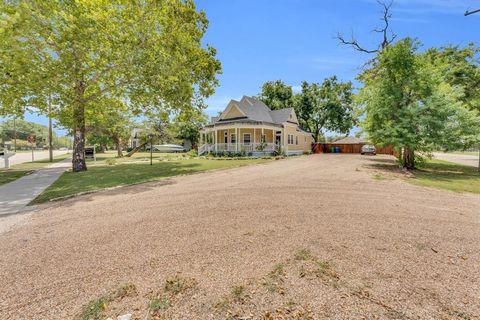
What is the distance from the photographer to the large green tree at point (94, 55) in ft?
34.7

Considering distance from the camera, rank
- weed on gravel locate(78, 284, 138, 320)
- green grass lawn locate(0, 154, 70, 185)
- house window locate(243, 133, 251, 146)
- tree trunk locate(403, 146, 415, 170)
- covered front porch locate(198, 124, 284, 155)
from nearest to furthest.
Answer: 1. weed on gravel locate(78, 284, 138, 320)
2. green grass lawn locate(0, 154, 70, 185)
3. tree trunk locate(403, 146, 415, 170)
4. covered front porch locate(198, 124, 284, 155)
5. house window locate(243, 133, 251, 146)

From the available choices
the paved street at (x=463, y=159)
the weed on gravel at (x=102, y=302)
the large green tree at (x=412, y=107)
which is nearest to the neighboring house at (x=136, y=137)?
the large green tree at (x=412, y=107)

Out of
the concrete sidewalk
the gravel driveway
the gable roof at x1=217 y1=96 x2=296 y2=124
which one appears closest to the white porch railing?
the gable roof at x1=217 y1=96 x2=296 y2=124

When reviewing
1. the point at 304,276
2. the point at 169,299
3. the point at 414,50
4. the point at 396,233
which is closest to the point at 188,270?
the point at 169,299

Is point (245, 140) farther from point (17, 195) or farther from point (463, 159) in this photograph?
point (463, 159)

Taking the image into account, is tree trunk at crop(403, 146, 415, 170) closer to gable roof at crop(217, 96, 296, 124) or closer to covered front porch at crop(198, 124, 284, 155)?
covered front porch at crop(198, 124, 284, 155)

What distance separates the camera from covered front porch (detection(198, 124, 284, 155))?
25.4 meters

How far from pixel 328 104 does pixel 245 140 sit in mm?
19114

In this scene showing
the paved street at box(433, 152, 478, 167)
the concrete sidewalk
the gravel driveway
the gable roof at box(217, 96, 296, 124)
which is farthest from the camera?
the gable roof at box(217, 96, 296, 124)

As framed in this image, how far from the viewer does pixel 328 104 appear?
123 feet

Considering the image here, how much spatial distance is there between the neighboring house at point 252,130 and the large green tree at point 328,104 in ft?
29.0

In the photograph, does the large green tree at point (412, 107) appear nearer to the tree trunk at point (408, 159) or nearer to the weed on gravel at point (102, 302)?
the tree trunk at point (408, 159)

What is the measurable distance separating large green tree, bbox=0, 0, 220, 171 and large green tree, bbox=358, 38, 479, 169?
1194 cm

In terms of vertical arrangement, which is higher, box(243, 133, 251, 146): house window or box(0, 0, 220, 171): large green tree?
box(0, 0, 220, 171): large green tree
